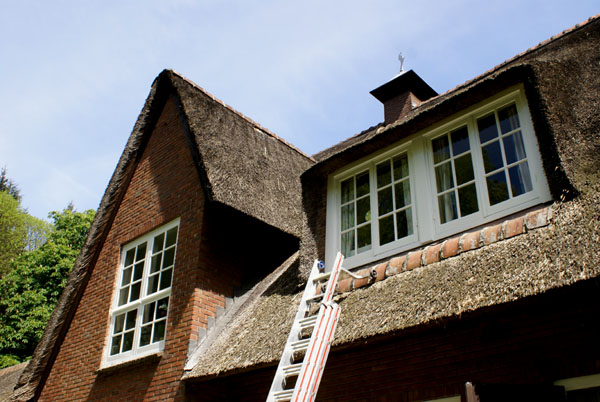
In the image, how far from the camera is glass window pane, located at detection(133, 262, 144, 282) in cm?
894

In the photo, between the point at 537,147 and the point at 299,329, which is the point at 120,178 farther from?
the point at 537,147

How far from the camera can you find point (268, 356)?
5613mm

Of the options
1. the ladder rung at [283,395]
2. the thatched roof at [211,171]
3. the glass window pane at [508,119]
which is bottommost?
the ladder rung at [283,395]

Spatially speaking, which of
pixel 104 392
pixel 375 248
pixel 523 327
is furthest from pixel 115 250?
pixel 523 327

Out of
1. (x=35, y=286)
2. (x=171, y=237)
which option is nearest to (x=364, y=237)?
(x=171, y=237)

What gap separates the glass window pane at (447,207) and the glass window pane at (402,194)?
0.46 meters

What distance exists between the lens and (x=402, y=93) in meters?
9.30

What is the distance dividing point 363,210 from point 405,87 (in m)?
3.23

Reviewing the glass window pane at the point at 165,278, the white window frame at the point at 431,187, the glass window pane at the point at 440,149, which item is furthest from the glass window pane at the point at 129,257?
the glass window pane at the point at 440,149

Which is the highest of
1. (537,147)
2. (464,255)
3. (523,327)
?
(537,147)

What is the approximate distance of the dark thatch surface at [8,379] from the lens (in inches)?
471

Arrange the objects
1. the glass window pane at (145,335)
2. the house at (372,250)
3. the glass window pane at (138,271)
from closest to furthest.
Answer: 1. the house at (372,250)
2. the glass window pane at (145,335)
3. the glass window pane at (138,271)

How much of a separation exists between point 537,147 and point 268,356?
3.49m

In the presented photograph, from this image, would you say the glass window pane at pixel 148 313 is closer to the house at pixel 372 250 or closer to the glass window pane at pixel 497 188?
the house at pixel 372 250
